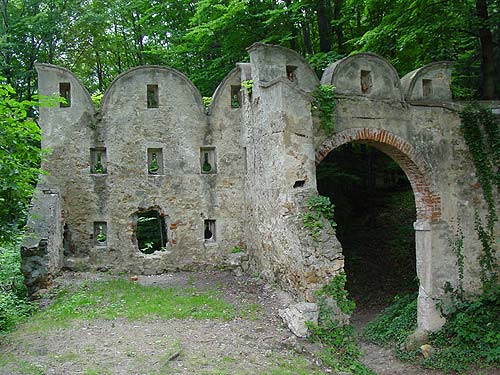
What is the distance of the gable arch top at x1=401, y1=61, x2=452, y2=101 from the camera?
11242 mm

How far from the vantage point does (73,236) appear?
1154cm

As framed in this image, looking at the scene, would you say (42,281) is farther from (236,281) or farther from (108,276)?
(236,281)

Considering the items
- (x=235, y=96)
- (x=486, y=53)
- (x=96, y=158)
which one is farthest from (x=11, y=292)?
(x=486, y=53)

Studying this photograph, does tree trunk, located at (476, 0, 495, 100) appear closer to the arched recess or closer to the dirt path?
the arched recess

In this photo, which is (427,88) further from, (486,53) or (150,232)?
(150,232)

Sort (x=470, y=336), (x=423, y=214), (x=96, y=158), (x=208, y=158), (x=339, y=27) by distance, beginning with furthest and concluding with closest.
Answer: (x=339, y=27)
(x=208, y=158)
(x=96, y=158)
(x=423, y=214)
(x=470, y=336)

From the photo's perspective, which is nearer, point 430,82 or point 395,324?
point 430,82

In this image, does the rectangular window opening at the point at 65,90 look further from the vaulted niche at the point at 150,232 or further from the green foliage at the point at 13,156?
the vaulted niche at the point at 150,232

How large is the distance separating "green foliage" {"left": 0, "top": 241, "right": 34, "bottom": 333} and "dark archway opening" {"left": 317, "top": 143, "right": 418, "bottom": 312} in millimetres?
8619

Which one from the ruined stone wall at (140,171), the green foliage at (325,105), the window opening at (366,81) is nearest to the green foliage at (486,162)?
the window opening at (366,81)

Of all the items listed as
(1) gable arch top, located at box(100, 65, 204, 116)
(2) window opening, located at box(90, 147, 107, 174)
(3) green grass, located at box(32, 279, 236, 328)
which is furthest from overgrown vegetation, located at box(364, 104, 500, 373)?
(2) window opening, located at box(90, 147, 107, 174)

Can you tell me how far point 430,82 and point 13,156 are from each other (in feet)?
29.8

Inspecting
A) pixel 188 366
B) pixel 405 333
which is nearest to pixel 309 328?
pixel 188 366

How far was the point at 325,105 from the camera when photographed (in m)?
10.2
